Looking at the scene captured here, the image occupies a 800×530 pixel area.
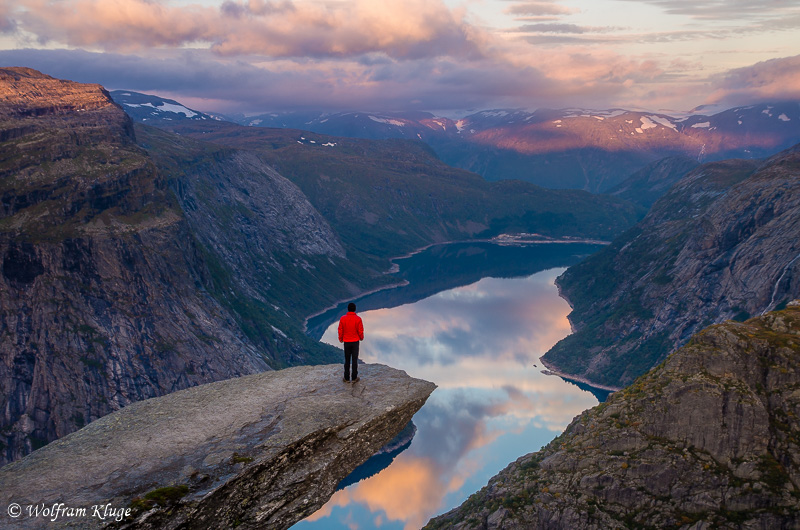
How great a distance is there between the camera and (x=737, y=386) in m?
→ 56.5

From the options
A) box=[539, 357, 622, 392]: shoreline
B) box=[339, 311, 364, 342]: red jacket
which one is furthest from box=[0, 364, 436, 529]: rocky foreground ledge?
box=[539, 357, 622, 392]: shoreline

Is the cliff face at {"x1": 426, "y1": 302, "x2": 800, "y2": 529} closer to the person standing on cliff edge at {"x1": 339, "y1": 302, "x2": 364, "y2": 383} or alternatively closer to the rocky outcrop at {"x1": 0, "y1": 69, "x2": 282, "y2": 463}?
the person standing on cliff edge at {"x1": 339, "y1": 302, "x2": 364, "y2": 383}

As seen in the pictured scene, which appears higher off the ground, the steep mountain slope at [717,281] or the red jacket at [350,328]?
the red jacket at [350,328]

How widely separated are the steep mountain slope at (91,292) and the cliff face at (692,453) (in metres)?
88.4

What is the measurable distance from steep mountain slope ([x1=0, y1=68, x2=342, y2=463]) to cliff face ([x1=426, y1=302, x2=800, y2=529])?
88.4 m

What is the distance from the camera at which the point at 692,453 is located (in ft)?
182

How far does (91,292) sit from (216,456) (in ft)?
396

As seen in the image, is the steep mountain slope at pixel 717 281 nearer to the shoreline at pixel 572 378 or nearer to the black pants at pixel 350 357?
the shoreline at pixel 572 378

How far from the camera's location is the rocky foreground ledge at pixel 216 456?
71.8 feet

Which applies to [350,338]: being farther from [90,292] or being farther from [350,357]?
[90,292]

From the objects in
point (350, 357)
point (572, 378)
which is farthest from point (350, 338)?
point (572, 378)

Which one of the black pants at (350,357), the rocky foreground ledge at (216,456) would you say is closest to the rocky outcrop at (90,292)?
the rocky foreground ledge at (216,456)

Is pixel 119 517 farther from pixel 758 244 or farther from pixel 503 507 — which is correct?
pixel 758 244

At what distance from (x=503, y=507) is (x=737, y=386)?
24035 millimetres
